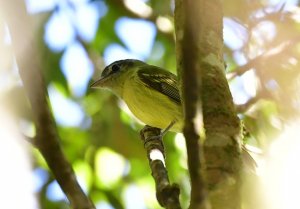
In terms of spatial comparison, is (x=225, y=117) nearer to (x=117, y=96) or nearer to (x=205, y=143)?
(x=205, y=143)

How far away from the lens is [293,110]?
474cm

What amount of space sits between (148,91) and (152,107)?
1.09 feet

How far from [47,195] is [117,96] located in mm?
1813

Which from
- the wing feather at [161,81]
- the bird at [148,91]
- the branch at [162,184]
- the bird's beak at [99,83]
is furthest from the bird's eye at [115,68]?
the branch at [162,184]

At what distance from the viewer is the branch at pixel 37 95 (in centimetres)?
192

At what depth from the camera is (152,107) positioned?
6156mm

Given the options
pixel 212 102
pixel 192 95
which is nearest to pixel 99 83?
pixel 212 102

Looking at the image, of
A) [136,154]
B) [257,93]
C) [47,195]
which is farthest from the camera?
[136,154]

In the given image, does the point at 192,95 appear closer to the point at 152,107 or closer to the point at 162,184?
the point at 162,184

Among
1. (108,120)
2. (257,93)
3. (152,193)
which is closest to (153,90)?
(108,120)

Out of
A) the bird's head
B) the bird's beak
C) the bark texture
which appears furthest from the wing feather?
the bark texture

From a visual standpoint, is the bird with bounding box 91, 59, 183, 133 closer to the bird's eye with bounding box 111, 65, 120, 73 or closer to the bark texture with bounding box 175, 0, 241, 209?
the bird's eye with bounding box 111, 65, 120, 73

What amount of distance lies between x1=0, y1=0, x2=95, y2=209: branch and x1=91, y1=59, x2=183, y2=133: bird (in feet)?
11.7

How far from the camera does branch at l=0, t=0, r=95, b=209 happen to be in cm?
192
